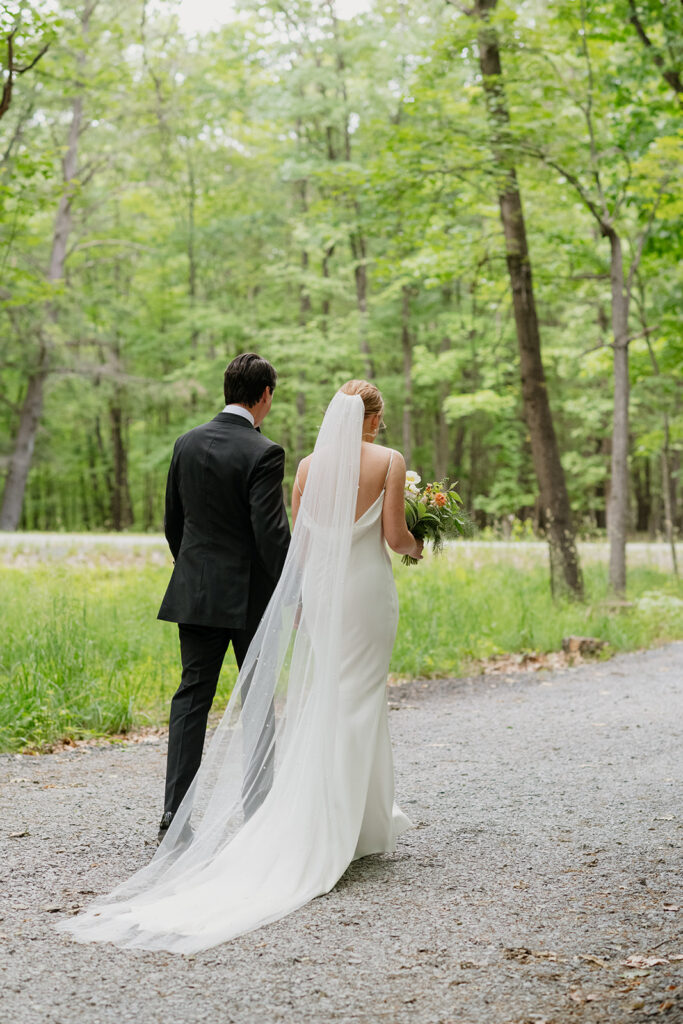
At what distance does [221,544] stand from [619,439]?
897 centimetres

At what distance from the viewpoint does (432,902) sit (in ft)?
13.1

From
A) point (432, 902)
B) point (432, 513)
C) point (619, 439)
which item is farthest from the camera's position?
point (619, 439)

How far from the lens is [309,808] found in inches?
170

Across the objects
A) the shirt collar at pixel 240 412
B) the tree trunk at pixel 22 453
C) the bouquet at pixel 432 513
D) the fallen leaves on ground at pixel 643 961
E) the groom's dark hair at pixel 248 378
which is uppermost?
the tree trunk at pixel 22 453

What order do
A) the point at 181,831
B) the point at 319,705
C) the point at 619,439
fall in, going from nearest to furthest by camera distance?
the point at 181,831 → the point at 319,705 → the point at 619,439

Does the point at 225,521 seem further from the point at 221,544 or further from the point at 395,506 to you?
the point at 395,506

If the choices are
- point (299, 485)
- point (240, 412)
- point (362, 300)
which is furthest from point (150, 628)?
point (362, 300)

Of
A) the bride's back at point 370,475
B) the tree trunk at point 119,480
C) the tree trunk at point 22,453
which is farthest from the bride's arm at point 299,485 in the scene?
the tree trunk at point 119,480

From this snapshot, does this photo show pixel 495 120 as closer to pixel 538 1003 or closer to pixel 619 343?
pixel 619 343

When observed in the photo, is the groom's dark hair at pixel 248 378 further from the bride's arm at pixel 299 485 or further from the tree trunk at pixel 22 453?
the tree trunk at pixel 22 453

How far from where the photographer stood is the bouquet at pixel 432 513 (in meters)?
4.93

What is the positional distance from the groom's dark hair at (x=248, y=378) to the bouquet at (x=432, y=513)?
854 mm

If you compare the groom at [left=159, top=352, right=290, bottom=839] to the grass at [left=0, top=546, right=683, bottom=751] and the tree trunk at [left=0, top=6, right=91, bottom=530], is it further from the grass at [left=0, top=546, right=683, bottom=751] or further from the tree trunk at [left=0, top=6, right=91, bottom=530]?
the tree trunk at [left=0, top=6, right=91, bottom=530]

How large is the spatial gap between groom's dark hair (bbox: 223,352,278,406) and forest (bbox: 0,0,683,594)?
773 cm
